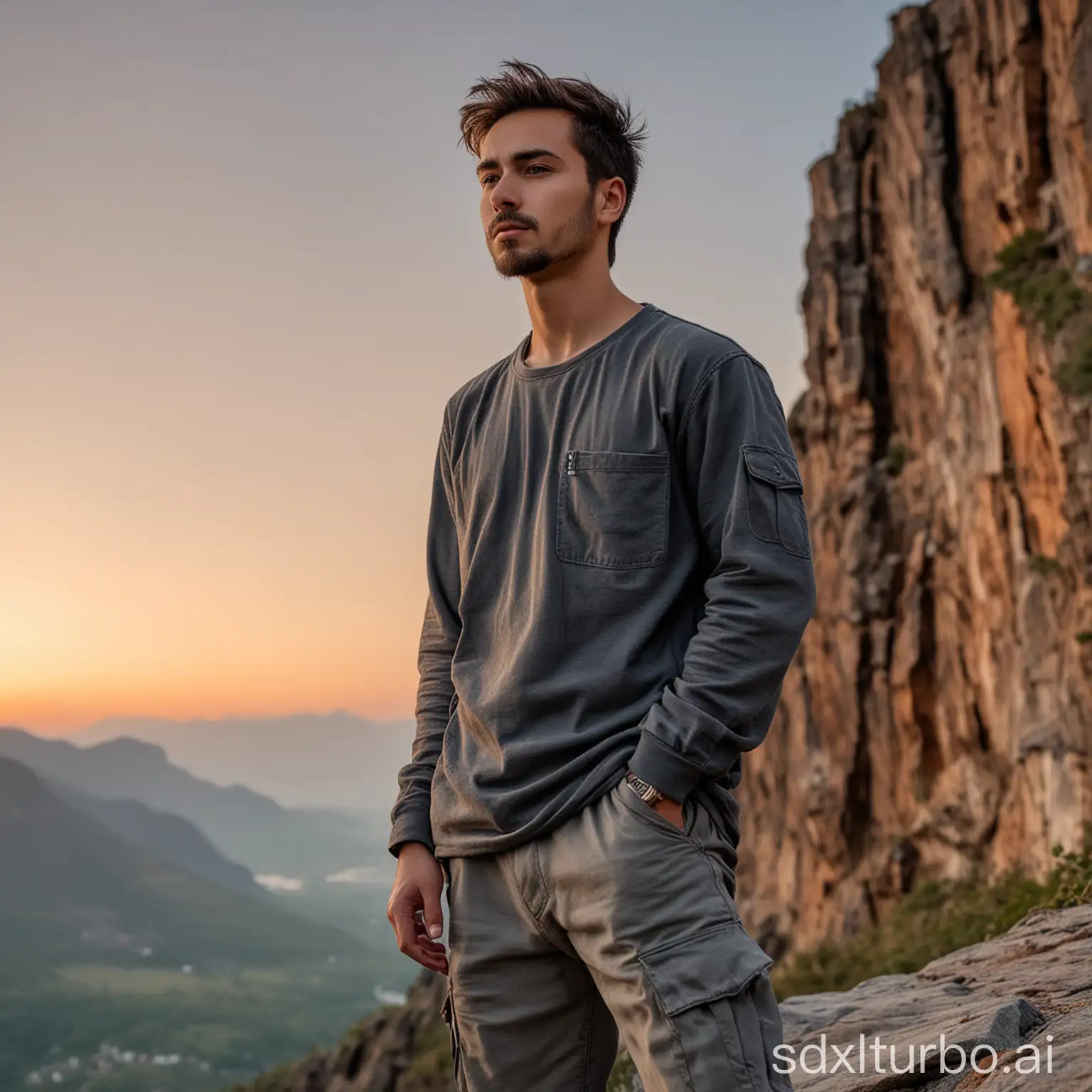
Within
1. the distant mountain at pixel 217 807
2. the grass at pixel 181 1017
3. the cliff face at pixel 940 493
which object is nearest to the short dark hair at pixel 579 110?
the cliff face at pixel 940 493

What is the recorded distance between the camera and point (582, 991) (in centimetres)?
244

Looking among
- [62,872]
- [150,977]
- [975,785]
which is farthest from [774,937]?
[62,872]

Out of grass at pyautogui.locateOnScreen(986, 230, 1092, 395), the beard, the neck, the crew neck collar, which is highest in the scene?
grass at pyautogui.locateOnScreen(986, 230, 1092, 395)

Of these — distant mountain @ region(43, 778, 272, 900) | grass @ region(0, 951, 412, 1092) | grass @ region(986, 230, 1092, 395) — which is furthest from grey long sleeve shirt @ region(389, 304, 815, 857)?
distant mountain @ region(43, 778, 272, 900)

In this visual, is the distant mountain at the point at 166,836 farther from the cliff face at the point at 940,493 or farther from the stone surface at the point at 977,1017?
the stone surface at the point at 977,1017

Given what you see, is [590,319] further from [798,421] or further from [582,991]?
[798,421]

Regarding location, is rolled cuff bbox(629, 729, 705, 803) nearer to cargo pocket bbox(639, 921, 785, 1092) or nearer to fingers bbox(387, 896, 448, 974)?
cargo pocket bbox(639, 921, 785, 1092)

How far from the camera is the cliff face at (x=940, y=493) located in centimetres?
1892

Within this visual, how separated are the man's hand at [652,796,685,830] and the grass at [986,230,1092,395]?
54.6 ft

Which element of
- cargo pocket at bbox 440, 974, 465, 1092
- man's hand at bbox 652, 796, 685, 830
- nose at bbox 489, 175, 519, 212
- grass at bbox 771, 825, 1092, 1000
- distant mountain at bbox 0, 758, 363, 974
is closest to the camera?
man's hand at bbox 652, 796, 685, 830

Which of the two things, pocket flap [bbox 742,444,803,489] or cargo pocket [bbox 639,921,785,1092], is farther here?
pocket flap [bbox 742,444,803,489]

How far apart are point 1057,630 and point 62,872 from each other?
96.0 m

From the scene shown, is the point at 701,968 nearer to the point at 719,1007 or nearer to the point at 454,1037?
the point at 719,1007

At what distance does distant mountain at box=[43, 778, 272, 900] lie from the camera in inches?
4707
